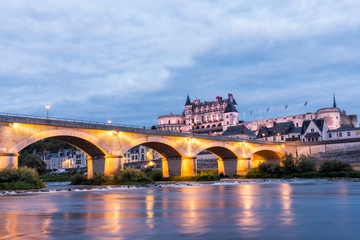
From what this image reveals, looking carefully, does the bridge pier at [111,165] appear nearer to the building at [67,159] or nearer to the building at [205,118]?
the building at [67,159]

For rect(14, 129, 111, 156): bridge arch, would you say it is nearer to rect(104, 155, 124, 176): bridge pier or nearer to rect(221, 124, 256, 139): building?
rect(104, 155, 124, 176): bridge pier

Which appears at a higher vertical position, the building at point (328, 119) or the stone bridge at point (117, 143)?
the building at point (328, 119)

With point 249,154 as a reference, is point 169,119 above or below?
above

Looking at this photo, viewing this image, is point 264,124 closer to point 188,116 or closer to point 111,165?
point 188,116

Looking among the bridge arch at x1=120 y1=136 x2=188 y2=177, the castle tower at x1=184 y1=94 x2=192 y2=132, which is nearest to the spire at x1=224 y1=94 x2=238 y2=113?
the castle tower at x1=184 y1=94 x2=192 y2=132

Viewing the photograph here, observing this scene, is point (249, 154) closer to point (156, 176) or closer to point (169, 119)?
point (156, 176)

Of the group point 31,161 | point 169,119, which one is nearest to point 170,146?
point 31,161

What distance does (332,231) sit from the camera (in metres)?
10.7

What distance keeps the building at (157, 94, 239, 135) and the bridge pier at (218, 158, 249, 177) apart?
72248mm

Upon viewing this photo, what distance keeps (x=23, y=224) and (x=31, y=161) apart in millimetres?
86659

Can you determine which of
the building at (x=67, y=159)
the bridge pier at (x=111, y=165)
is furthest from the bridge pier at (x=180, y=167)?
the building at (x=67, y=159)

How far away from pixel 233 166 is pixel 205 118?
301 feet

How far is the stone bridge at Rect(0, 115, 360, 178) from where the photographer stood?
123 ft

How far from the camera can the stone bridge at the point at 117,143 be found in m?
37.3
